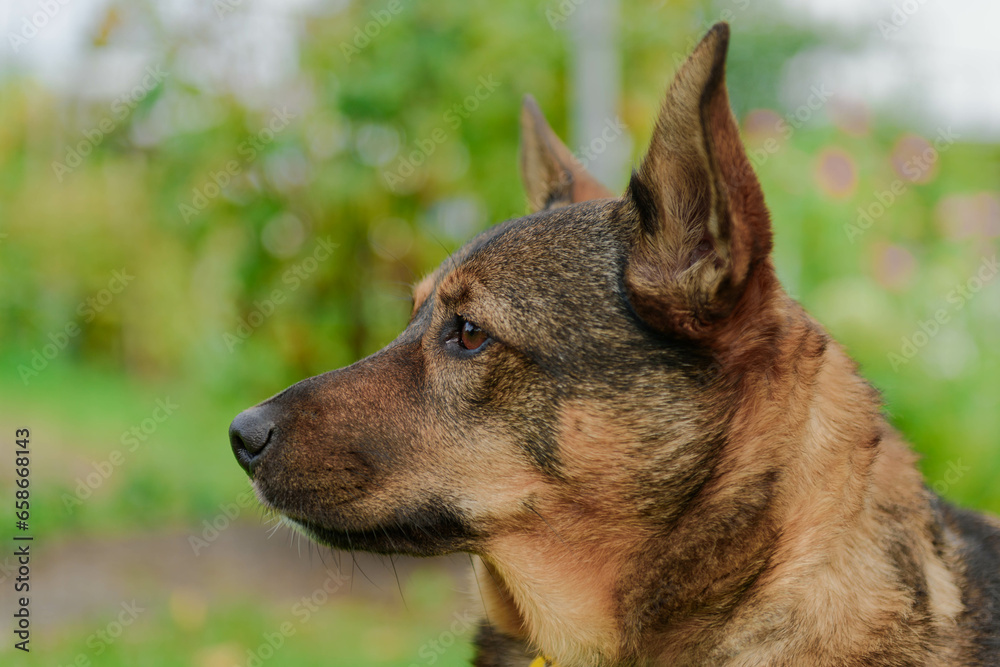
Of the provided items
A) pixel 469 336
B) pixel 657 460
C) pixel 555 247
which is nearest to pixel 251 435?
pixel 469 336

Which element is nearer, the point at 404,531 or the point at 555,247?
the point at 404,531

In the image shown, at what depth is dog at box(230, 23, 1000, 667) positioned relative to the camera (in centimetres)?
246

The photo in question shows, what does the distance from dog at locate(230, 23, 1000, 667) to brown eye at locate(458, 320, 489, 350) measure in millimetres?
13

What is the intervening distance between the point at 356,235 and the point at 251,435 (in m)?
4.67

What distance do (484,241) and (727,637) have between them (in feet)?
5.08

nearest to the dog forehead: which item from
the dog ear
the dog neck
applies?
the dog ear

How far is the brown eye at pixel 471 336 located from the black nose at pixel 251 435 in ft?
A: 2.22

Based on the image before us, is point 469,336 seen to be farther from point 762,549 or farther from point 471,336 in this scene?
point 762,549

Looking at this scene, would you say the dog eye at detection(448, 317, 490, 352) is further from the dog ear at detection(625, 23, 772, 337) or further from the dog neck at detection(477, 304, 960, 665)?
the dog neck at detection(477, 304, 960, 665)

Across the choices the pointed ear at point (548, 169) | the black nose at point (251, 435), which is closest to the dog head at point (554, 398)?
the black nose at point (251, 435)

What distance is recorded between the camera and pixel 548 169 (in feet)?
12.9

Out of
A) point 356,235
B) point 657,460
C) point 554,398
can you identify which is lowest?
point 356,235

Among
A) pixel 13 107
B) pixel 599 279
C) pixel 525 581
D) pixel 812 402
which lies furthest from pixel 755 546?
pixel 13 107

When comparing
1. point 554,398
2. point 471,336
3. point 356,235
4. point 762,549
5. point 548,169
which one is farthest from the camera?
point 356,235
